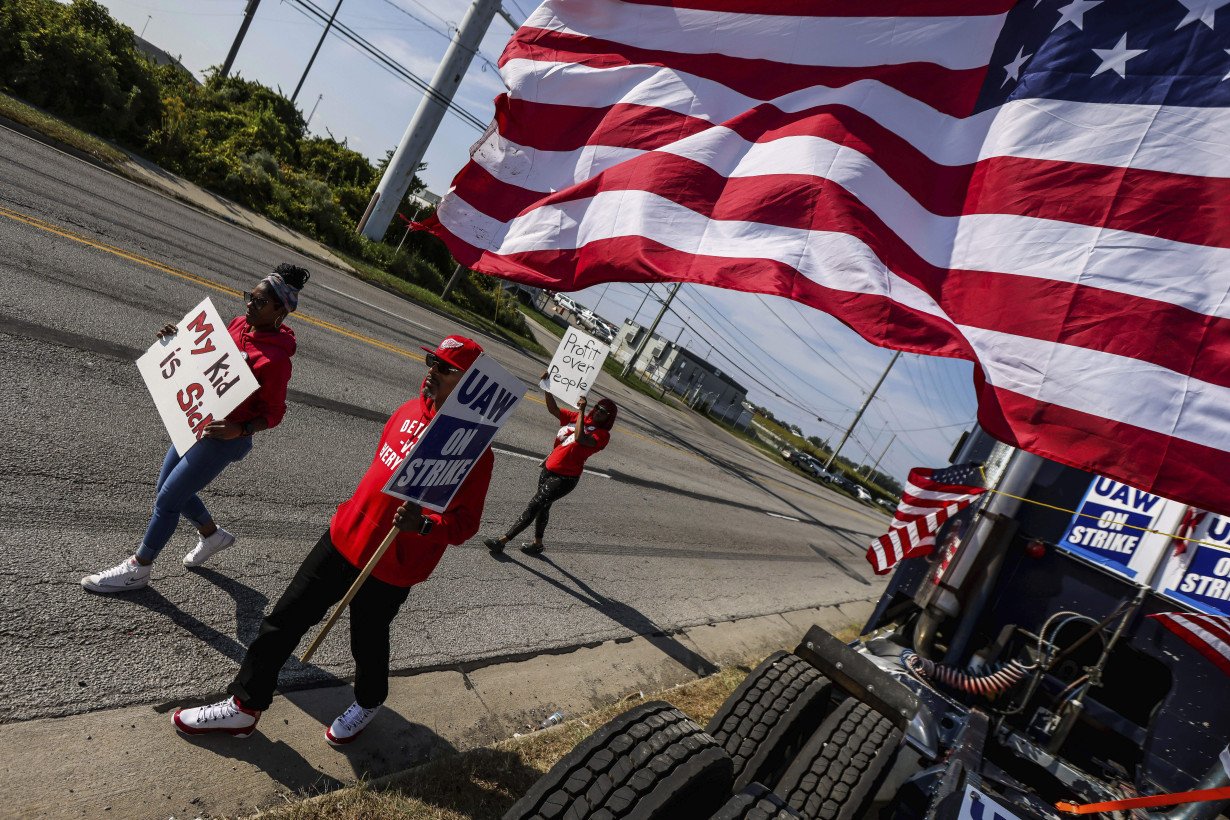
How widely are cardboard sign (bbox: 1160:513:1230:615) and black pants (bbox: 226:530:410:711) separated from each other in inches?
177

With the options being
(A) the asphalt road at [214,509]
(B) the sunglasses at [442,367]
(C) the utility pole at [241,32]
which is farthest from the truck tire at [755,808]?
(C) the utility pole at [241,32]

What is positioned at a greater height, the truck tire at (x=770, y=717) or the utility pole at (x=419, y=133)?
the utility pole at (x=419, y=133)

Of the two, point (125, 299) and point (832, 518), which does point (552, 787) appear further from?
point (832, 518)

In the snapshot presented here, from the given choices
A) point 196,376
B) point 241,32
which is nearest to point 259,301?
point 196,376

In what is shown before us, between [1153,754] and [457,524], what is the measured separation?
4077 mm

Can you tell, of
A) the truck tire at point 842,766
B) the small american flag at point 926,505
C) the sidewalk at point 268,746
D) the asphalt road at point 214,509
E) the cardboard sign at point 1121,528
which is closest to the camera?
the sidewalk at point 268,746

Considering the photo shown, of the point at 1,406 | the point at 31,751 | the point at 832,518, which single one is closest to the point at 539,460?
the point at 1,406

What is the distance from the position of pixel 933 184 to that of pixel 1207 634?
116 inches

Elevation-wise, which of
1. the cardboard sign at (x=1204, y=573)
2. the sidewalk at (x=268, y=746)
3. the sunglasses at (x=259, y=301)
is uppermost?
the cardboard sign at (x=1204, y=573)

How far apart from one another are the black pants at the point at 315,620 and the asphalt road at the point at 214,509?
0.53 m

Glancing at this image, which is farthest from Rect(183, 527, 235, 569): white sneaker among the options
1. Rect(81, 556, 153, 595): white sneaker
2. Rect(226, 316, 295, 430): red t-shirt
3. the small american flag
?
the small american flag

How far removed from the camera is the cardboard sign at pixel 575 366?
25.6 feet

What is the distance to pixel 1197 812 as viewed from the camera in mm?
3359

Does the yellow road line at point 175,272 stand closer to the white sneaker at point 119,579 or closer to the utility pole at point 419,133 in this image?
the white sneaker at point 119,579
